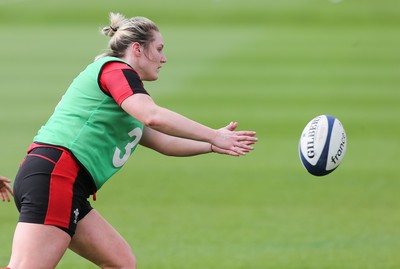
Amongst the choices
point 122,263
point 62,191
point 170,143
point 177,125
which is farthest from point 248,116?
point 177,125

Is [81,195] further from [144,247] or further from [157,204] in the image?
[157,204]

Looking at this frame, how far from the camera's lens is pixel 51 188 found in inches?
262

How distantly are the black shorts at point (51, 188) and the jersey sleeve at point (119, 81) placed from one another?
0.51 metres

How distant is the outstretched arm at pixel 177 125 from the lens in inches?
256

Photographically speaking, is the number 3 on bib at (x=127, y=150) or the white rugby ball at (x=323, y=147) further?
the white rugby ball at (x=323, y=147)

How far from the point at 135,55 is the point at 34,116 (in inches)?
509

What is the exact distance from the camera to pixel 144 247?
36.5 feet

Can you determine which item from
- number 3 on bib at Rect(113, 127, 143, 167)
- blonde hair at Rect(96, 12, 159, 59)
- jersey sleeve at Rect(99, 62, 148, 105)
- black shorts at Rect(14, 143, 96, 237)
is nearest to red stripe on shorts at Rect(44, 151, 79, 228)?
black shorts at Rect(14, 143, 96, 237)

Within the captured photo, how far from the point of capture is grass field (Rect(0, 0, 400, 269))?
1140cm

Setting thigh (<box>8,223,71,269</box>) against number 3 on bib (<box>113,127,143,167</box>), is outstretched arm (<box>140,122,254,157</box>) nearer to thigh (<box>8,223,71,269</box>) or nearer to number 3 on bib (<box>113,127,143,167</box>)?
number 3 on bib (<box>113,127,143,167</box>)

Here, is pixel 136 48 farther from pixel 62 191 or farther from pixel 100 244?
pixel 100 244

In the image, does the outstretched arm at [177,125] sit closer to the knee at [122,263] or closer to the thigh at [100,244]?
the thigh at [100,244]

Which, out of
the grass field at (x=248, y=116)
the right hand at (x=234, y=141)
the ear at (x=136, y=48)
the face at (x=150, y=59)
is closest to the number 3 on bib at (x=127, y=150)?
the face at (x=150, y=59)

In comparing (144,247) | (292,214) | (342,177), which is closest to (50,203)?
(144,247)
